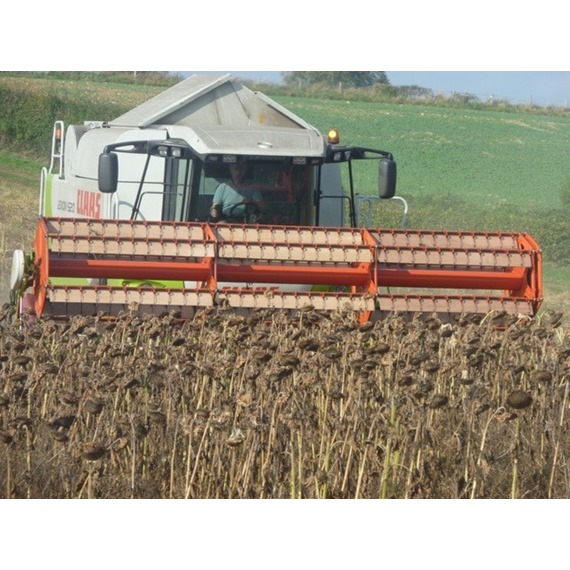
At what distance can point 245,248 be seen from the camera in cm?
952

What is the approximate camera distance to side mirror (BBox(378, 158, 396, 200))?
35.0 ft

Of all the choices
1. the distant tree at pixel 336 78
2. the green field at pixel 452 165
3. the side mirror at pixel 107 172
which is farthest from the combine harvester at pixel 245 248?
the distant tree at pixel 336 78

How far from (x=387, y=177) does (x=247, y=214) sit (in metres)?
1.27

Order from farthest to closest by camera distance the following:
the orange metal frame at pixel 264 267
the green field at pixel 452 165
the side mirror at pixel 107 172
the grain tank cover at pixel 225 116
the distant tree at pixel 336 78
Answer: the distant tree at pixel 336 78 → the green field at pixel 452 165 → the grain tank cover at pixel 225 116 → the side mirror at pixel 107 172 → the orange metal frame at pixel 264 267

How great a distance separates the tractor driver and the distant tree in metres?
31.7

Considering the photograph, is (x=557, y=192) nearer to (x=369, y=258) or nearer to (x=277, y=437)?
(x=369, y=258)

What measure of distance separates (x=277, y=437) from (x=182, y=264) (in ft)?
13.4

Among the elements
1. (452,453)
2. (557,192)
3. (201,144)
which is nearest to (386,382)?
(452,453)

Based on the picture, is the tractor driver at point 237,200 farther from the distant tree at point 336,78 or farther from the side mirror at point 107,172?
the distant tree at point 336,78

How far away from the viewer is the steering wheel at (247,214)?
33.8 ft

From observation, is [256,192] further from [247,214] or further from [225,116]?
[225,116]

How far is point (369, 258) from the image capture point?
378 inches

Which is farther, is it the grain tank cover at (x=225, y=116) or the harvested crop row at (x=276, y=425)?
the grain tank cover at (x=225, y=116)

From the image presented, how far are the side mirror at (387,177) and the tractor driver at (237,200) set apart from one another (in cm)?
109
